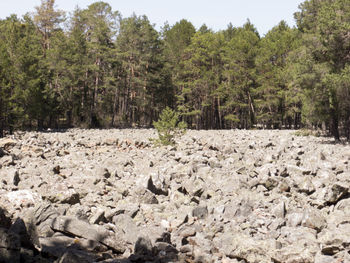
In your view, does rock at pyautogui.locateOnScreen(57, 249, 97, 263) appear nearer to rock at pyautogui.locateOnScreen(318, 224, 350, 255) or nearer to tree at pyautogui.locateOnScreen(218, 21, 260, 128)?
rock at pyautogui.locateOnScreen(318, 224, 350, 255)

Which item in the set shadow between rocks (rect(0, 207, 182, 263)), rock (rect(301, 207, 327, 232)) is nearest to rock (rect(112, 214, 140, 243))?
shadow between rocks (rect(0, 207, 182, 263))

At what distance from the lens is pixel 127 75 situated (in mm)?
45844

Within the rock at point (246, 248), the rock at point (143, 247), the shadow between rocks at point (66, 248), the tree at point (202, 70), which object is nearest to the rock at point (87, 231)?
the shadow between rocks at point (66, 248)

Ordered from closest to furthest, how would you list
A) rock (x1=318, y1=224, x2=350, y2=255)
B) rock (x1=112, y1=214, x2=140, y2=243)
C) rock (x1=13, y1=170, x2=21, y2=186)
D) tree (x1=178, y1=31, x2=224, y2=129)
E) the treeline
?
rock (x1=318, y1=224, x2=350, y2=255) → rock (x1=112, y1=214, x2=140, y2=243) → rock (x1=13, y1=170, x2=21, y2=186) → the treeline → tree (x1=178, y1=31, x2=224, y2=129)

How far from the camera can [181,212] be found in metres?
8.00

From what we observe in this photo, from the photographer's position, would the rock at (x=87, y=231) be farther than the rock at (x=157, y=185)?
No

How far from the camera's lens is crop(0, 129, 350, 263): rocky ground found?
5.83 metres

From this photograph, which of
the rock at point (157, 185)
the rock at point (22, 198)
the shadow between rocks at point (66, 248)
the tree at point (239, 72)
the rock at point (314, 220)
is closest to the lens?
the shadow between rocks at point (66, 248)

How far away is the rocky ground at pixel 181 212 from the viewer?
5.83 meters

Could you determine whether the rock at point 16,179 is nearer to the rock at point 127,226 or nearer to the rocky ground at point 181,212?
the rocky ground at point 181,212

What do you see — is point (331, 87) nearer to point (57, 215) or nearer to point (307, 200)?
point (307, 200)

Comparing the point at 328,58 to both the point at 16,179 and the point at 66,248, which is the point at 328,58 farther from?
the point at 66,248

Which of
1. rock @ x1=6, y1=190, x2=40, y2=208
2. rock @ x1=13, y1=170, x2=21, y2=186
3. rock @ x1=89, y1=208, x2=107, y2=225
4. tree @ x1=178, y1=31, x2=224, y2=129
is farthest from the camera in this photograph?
tree @ x1=178, y1=31, x2=224, y2=129

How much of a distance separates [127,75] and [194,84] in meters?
10.3
